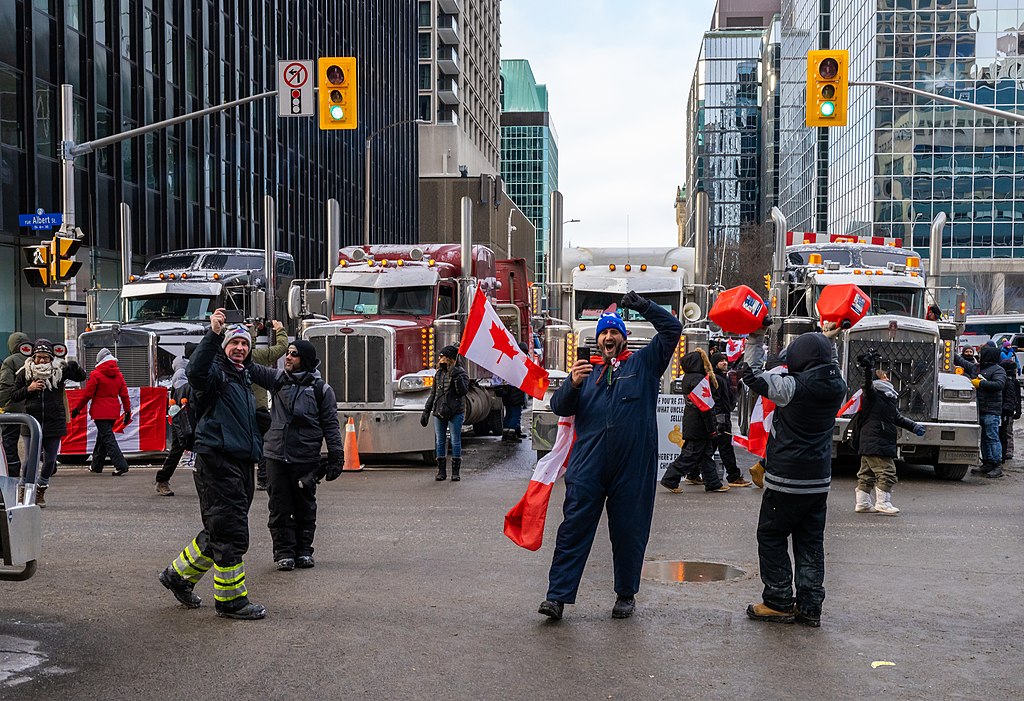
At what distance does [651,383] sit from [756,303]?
158 centimetres

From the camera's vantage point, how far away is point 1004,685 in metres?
6.25

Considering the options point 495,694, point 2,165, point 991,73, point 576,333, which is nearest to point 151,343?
point 576,333

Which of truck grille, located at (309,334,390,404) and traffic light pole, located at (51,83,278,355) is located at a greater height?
traffic light pole, located at (51,83,278,355)

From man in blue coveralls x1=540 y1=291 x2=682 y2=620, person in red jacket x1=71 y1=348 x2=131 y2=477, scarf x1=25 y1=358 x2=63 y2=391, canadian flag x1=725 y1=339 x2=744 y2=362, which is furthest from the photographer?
canadian flag x1=725 y1=339 x2=744 y2=362

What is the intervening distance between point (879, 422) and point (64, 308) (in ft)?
39.8

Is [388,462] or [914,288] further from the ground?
[914,288]

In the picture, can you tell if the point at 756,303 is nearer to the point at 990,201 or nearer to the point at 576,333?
the point at 576,333

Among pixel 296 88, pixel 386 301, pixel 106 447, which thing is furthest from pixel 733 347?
pixel 106 447

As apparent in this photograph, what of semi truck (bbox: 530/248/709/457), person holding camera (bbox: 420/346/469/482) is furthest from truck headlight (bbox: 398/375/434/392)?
semi truck (bbox: 530/248/709/457)

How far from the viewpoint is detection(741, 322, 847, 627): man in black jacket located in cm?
752

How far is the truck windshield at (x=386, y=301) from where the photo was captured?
1966cm

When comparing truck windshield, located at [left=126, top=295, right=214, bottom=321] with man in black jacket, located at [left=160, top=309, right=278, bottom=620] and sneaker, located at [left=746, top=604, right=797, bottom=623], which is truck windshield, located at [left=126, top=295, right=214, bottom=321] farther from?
sneaker, located at [left=746, top=604, right=797, bottom=623]

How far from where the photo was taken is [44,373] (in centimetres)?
1332

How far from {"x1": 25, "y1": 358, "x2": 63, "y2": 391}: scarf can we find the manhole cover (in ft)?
24.4
